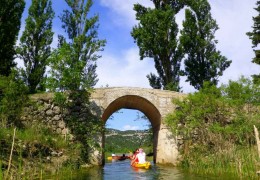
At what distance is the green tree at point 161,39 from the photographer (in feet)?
69.3

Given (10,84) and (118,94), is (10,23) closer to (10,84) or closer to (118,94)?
(10,84)

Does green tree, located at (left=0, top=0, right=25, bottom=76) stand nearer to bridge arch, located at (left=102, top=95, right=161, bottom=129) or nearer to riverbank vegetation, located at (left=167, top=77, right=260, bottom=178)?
bridge arch, located at (left=102, top=95, right=161, bottom=129)

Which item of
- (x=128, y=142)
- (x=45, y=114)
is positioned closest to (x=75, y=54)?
(x=45, y=114)

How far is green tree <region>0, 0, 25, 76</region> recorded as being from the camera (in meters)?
16.5

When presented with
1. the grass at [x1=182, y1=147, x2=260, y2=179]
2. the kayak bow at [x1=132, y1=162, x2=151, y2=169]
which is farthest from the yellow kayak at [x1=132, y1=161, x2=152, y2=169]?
the grass at [x1=182, y1=147, x2=260, y2=179]

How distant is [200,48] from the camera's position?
22.2 m

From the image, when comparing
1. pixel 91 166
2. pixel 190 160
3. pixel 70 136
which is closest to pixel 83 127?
pixel 70 136

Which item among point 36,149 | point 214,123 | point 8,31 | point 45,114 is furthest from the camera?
point 8,31

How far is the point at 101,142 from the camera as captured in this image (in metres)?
16.4

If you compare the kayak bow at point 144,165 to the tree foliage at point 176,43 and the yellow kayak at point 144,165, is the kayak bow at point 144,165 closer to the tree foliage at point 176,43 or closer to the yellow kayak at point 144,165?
the yellow kayak at point 144,165

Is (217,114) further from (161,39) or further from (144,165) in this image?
(161,39)

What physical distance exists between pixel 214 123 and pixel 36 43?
38.9 ft

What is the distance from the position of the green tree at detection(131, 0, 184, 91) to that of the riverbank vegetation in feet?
16.5

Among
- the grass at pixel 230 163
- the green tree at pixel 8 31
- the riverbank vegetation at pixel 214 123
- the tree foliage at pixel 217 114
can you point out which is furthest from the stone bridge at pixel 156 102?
the green tree at pixel 8 31
